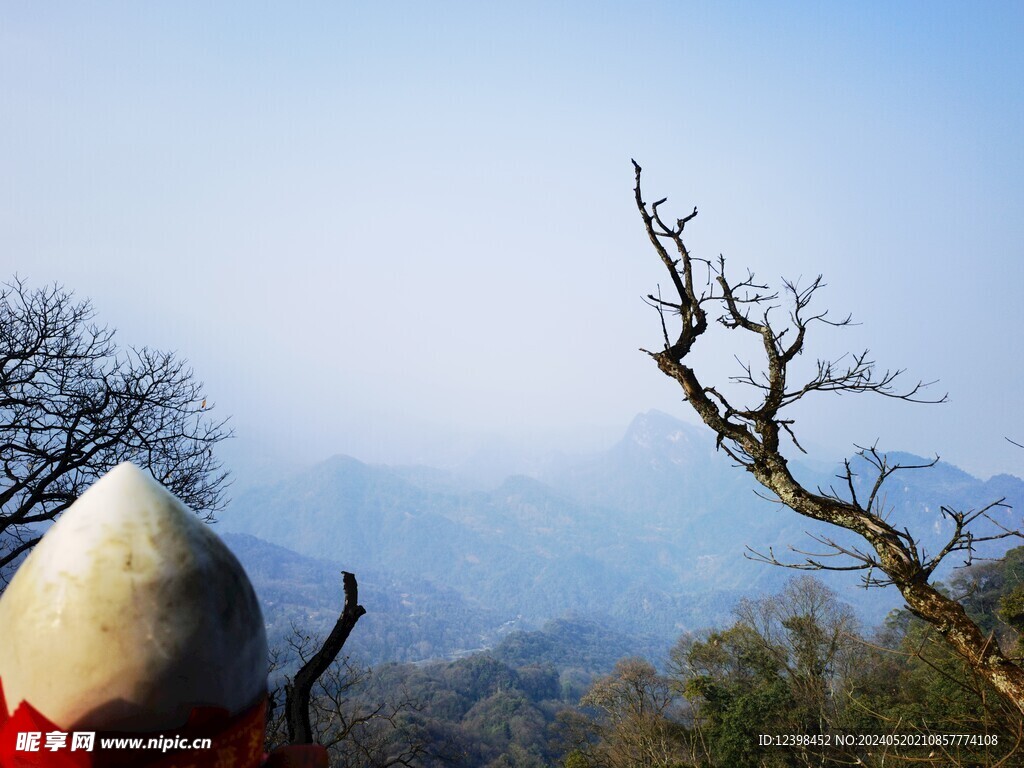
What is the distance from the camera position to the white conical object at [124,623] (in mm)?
1159

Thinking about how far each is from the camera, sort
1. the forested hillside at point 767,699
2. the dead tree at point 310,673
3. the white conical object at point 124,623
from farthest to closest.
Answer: the forested hillside at point 767,699
the dead tree at point 310,673
the white conical object at point 124,623

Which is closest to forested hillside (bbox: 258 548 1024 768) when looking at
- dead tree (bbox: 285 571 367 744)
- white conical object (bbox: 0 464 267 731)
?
dead tree (bbox: 285 571 367 744)

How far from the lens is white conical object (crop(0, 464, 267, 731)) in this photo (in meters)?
1.16

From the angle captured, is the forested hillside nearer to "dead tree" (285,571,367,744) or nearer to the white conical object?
"dead tree" (285,571,367,744)

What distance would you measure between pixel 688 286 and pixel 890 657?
30768 mm

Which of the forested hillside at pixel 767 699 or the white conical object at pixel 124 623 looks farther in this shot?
the forested hillside at pixel 767 699

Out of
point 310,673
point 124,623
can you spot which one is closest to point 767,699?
point 310,673

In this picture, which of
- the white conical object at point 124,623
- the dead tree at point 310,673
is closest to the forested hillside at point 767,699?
the dead tree at point 310,673

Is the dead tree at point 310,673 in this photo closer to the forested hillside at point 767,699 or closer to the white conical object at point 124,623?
the white conical object at point 124,623

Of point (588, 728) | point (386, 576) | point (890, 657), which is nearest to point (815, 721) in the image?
point (890, 657)

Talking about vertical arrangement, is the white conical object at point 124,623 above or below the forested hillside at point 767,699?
above

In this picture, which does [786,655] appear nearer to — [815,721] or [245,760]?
[815,721]

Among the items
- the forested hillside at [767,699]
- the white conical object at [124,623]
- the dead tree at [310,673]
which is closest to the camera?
the white conical object at [124,623]

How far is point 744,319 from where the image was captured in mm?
4926
